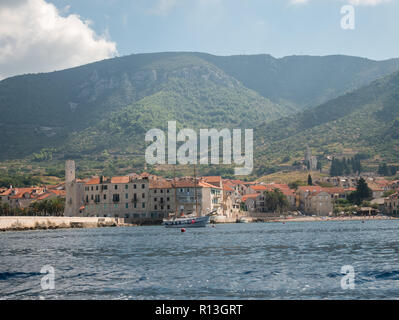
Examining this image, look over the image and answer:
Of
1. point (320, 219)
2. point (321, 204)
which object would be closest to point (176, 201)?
point (320, 219)

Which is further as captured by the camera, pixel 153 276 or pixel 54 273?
pixel 54 273

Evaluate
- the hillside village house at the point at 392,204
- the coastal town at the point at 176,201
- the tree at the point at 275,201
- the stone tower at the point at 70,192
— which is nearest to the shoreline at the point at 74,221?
the coastal town at the point at 176,201

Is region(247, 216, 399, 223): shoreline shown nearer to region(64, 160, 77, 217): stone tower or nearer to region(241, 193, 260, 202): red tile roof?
region(241, 193, 260, 202): red tile roof

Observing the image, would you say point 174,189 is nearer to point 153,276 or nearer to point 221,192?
Result: point 221,192

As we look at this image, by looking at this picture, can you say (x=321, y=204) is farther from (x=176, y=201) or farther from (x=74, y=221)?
(x=74, y=221)

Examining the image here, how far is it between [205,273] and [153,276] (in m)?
2.75

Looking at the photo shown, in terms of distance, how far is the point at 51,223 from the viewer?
10712cm

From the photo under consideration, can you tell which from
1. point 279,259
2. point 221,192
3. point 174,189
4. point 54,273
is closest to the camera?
point 54,273
